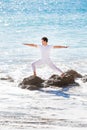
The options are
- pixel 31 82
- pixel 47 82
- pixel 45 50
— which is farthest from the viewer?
pixel 45 50

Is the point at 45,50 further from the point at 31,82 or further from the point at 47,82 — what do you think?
the point at 31,82

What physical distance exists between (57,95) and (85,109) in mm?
1696

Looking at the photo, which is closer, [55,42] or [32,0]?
[55,42]

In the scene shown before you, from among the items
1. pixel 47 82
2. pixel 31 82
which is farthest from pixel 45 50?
pixel 31 82

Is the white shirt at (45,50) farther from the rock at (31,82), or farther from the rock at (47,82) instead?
the rock at (31,82)

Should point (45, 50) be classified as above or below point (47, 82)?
above

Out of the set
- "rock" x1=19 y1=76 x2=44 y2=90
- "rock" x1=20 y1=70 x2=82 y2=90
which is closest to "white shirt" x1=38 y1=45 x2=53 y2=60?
"rock" x1=20 y1=70 x2=82 y2=90

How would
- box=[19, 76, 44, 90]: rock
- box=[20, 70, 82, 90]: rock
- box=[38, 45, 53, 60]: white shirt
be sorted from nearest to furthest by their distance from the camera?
1. box=[19, 76, 44, 90]: rock
2. box=[20, 70, 82, 90]: rock
3. box=[38, 45, 53, 60]: white shirt

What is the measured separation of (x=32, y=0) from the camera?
93.6m

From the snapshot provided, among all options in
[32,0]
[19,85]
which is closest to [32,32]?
[19,85]

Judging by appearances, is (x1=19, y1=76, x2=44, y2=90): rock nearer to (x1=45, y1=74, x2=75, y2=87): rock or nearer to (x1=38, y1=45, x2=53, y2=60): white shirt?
(x1=45, y1=74, x2=75, y2=87): rock

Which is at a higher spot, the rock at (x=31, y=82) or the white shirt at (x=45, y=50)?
the white shirt at (x=45, y=50)

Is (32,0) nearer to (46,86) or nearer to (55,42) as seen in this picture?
(55,42)

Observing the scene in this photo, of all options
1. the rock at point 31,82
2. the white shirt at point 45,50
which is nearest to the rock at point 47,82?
the rock at point 31,82
